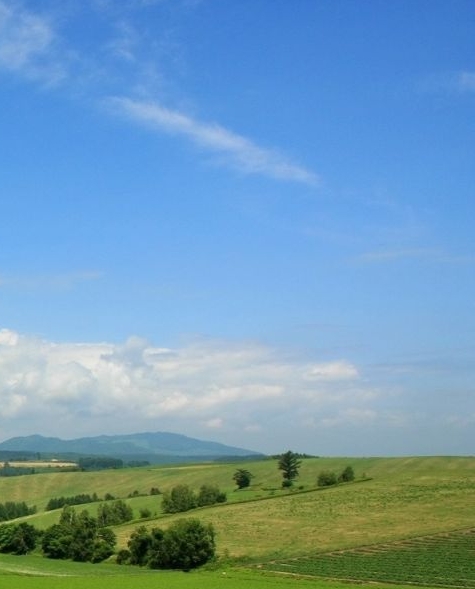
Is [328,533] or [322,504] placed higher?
[322,504]

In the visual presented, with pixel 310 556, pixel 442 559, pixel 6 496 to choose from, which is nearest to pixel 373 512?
pixel 310 556

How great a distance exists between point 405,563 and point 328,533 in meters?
24.2

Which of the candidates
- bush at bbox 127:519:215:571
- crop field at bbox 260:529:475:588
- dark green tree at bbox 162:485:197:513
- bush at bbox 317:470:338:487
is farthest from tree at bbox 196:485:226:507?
crop field at bbox 260:529:475:588

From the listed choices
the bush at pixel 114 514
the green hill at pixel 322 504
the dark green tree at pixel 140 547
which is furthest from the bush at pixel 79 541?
the bush at pixel 114 514

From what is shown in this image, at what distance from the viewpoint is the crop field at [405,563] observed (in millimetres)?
65125

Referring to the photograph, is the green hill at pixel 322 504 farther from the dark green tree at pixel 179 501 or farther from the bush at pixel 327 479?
the dark green tree at pixel 179 501

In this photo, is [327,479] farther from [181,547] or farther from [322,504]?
[181,547]

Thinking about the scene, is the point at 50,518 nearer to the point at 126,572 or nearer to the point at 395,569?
the point at 126,572

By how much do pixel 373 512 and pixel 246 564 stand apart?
3277 cm

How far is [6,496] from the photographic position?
625 ft

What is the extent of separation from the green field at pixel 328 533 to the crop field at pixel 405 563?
10cm

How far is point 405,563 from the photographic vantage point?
72.3 m

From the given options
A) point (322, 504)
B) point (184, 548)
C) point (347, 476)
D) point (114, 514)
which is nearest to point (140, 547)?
point (184, 548)

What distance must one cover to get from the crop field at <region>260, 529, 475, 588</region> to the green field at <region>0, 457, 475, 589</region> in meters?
0.10
